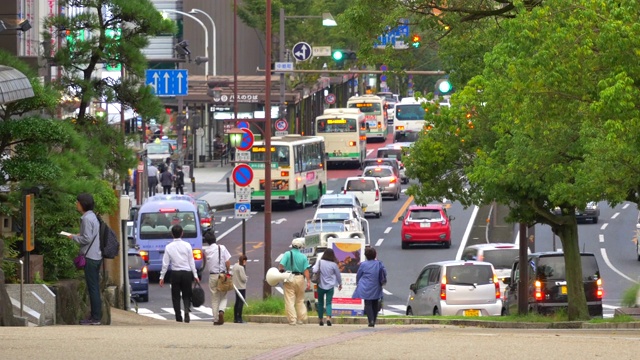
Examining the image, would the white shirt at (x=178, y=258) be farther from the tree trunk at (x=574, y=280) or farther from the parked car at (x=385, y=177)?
the parked car at (x=385, y=177)

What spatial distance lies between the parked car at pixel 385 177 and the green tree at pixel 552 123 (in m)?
31.0

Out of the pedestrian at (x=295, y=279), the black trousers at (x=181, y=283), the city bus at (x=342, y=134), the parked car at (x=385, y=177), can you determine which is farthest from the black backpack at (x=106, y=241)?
the city bus at (x=342, y=134)


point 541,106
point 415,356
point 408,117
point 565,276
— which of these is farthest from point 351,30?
point 408,117

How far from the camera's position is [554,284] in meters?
30.3

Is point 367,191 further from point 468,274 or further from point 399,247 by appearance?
point 468,274

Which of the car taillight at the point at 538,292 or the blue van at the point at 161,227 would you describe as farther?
the blue van at the point at 161,227

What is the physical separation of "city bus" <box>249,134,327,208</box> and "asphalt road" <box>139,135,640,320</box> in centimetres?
76

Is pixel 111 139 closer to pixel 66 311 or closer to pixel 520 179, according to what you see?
pixel 66 311

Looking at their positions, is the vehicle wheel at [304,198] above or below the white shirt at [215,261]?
above

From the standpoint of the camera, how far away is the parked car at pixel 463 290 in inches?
1152

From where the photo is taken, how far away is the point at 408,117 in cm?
8700

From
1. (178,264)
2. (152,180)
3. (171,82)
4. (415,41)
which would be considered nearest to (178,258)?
(178,264)

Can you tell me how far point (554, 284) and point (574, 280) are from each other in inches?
56.3

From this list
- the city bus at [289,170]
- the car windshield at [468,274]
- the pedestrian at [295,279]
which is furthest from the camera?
the city bus at [289,170]
